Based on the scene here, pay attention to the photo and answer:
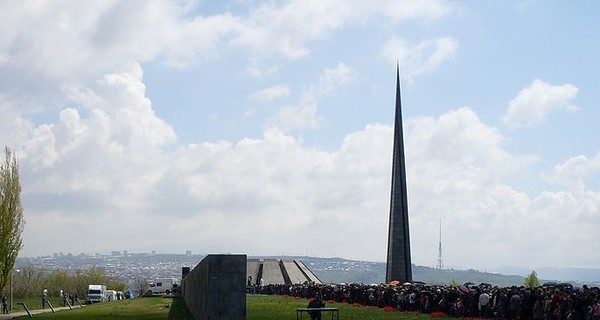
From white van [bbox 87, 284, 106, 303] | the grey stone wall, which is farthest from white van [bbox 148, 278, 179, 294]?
the grey stone wall

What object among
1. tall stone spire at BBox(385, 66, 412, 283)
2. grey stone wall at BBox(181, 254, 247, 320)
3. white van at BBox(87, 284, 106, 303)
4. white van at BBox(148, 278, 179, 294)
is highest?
tall stone spire at BBox(385, 66, 412, 283)

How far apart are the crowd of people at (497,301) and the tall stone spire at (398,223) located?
20.2 metres

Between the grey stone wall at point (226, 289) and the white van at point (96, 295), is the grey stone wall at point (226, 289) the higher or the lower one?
the higher one

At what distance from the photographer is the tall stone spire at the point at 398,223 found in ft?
214

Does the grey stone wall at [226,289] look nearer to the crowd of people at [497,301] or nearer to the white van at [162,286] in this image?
the crowd of people at [497,301]

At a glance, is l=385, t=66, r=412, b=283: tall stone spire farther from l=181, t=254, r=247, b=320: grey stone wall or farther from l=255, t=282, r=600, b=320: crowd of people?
l=181, t=254, r=247, b=320: grey stone wall

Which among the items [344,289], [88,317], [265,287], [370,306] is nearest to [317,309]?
[88,317]

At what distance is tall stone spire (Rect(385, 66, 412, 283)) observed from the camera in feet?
214

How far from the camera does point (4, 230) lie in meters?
48.3

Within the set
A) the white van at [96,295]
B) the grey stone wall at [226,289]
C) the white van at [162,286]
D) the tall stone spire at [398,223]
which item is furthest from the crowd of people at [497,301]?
the white van at [96,295]

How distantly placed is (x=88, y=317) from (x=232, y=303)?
15258 millimetres

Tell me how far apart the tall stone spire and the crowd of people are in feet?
66.2

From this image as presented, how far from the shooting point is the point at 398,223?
6569cm

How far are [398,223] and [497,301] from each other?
35207 mm
